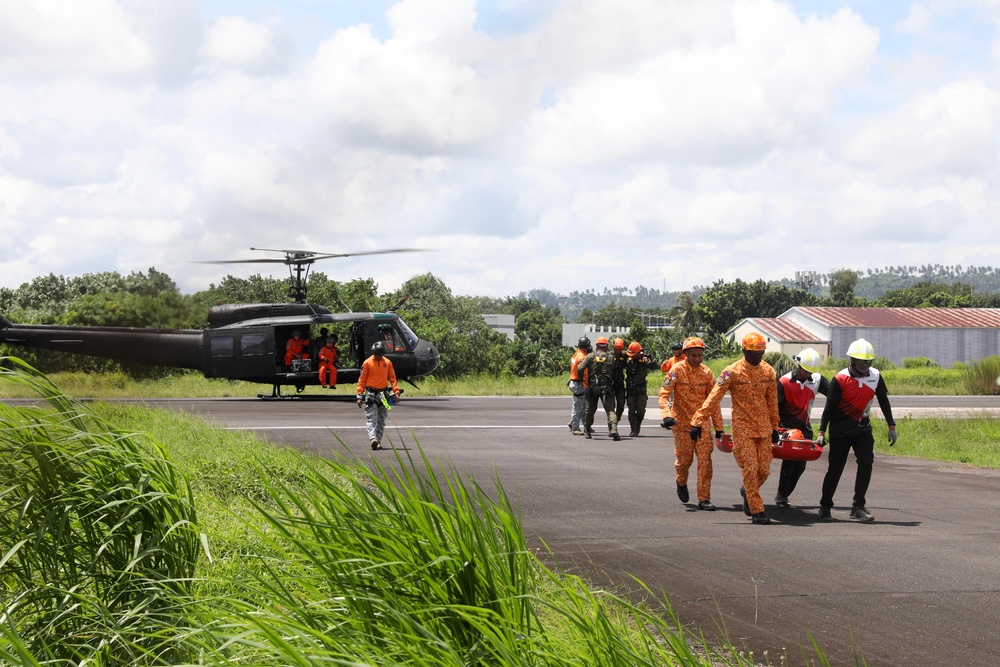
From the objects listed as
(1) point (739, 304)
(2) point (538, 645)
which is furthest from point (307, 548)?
(1) point (739, 304)

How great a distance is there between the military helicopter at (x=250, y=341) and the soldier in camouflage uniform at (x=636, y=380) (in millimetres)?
9664

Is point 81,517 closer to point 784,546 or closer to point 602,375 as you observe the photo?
point 784,546

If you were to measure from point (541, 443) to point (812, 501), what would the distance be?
289 inches

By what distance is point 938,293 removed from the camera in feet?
439

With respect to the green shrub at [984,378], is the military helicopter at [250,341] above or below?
above

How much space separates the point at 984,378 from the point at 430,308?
57417 mm

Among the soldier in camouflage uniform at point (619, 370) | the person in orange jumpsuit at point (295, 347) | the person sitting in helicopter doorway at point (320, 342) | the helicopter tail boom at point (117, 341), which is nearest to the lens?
the soldier in camouflage uniform at point (619, 370)

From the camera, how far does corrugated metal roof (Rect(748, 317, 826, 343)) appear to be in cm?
8638

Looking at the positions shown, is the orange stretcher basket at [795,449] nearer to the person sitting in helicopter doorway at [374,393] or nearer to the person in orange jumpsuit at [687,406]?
the person in orange jumpsuit at [687,406]

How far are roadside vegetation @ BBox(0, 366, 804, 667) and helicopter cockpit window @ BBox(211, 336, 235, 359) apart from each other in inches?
926

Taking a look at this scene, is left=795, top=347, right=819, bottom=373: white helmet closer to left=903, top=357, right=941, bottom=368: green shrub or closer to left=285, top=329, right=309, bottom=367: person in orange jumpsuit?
Result: left=285, top=329, right=309, bottom=367: person in orange jumpsuit

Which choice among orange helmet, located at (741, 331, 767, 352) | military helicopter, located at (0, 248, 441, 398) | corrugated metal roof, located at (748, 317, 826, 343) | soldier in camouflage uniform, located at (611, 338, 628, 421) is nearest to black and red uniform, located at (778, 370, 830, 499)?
orange helmet, located at (741, 331, 767, 352)

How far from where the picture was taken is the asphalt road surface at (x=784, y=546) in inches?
249

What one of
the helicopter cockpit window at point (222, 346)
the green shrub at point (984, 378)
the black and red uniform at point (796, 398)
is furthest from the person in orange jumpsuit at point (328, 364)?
the green shrub at point (984, 378)
